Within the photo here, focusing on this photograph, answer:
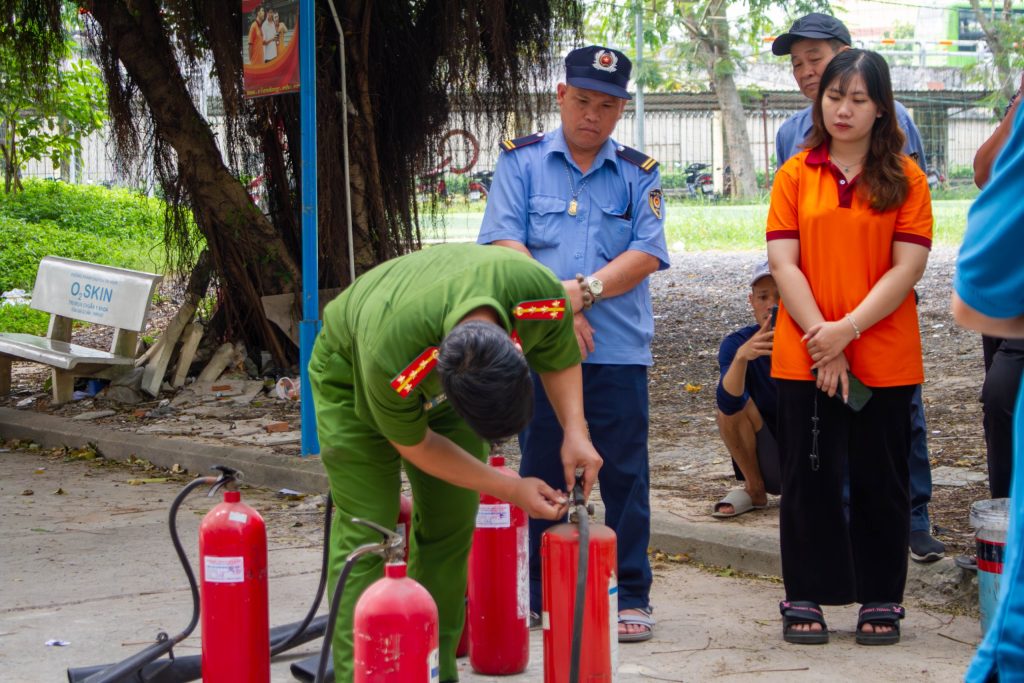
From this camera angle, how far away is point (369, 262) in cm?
964

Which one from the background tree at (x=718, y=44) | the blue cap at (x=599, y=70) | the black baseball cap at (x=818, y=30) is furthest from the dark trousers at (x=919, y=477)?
the background tree at (x=718, y=44)

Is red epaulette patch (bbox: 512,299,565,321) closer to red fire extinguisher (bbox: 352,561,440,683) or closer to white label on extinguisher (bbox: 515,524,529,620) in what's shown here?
red fire extinguisher (bbox: 352,561,440,683)

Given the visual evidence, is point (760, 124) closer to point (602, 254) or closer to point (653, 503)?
point (653, 503)

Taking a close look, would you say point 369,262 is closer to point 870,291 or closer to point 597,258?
point 597,258

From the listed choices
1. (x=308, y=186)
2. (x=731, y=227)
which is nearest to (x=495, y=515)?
(x=308, y=186)

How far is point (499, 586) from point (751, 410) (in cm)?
180

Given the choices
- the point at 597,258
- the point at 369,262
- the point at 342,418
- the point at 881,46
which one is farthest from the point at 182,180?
the point at 881,46

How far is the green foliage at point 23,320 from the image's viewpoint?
1297 centimetres

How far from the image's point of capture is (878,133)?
4121 mm

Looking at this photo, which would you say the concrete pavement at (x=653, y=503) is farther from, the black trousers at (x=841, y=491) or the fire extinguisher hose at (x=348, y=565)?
the fire extinguisher hose at (x=348, y=565)

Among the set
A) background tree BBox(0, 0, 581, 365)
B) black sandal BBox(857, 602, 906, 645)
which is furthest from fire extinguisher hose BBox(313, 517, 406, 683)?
background tree BBox(0, 0, 581, 365)

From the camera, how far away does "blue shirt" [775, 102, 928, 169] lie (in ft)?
15.7

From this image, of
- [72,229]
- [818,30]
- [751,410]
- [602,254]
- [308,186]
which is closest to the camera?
[602,254]

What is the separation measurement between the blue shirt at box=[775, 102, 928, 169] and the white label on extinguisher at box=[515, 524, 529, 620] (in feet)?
5.84
